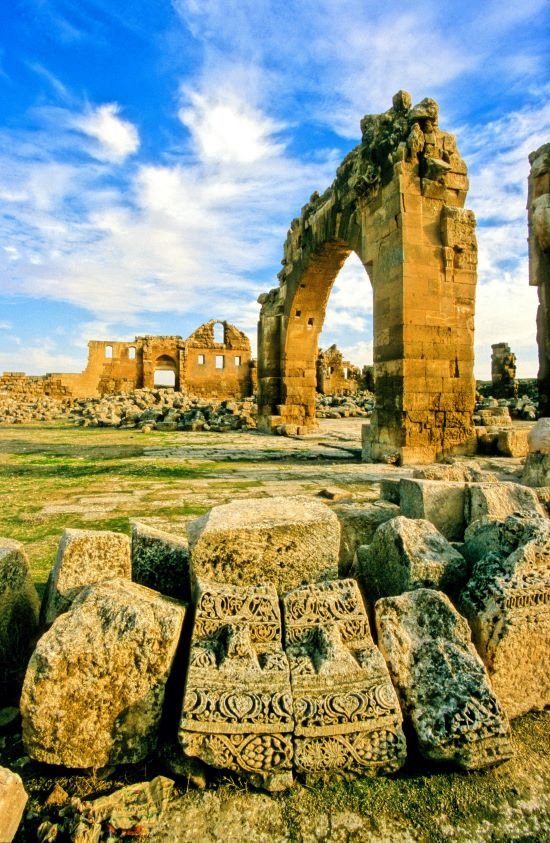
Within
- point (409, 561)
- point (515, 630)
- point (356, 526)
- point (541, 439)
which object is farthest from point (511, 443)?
point (515, 630)

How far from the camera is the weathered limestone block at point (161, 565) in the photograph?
223 cm

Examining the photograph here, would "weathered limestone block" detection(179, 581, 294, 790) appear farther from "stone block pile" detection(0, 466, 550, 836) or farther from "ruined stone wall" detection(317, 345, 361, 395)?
"ruined stone wall" detection(317, 345, 361, 395)

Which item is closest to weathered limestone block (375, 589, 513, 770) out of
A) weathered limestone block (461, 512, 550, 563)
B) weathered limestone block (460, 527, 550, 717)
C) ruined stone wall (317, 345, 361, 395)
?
weathered limestone block (460, 527, 550, 717)

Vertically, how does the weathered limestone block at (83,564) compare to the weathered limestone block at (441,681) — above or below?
above

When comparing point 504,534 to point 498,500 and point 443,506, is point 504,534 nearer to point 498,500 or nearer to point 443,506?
point 498,500

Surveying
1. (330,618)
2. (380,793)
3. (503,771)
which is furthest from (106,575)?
(503,771)

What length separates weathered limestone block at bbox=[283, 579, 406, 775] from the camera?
1494 mm

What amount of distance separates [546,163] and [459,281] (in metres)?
2.39

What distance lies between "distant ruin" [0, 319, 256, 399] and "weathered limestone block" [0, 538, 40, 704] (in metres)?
28.0

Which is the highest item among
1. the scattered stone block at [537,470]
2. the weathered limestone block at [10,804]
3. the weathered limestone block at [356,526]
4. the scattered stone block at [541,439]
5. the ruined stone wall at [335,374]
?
the ruined stone wall at [335,374]

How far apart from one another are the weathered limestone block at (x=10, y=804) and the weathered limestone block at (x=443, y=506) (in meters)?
2.33

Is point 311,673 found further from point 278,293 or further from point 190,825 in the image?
point 278,293

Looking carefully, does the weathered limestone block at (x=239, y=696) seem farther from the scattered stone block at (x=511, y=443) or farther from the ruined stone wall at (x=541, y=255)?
the ruined stone wall at (x=541, y=255)

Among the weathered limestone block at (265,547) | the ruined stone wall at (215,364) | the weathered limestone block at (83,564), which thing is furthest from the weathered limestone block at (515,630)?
the ruined stone wall at (215,364)
